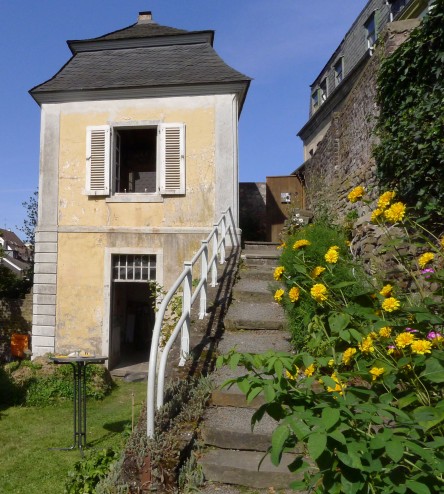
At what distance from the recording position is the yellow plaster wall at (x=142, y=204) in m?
9.70

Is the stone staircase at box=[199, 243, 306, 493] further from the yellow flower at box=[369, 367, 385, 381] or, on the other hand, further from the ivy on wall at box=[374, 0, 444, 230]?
the ivy on wall at box=[374, 0, 444, 230]

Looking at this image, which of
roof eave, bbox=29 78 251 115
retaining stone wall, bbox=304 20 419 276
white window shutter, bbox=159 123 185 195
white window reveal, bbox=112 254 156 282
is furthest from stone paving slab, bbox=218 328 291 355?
roof eave, bbox=29 78 251 115

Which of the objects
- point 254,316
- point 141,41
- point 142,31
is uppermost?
point 142,31

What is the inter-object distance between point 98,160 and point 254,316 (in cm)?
591

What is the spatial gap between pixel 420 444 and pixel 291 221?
9028mm

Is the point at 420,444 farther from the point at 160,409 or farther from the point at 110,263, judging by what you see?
the point at 110,263

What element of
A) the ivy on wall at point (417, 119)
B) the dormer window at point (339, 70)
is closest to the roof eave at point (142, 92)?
the ivy on wall at point (417, 119)

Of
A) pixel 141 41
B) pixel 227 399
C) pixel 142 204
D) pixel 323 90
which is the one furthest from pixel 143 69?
pixel 323 90

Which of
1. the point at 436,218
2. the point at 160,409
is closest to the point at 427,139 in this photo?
the point at 436,218

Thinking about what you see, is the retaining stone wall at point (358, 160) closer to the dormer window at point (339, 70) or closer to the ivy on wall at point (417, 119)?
the ivy on wall at point (417, 119)

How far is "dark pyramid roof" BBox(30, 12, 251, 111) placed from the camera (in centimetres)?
992

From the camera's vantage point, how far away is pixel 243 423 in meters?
3.65

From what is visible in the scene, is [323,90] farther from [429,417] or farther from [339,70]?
[429,417]

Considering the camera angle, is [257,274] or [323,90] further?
[323,90]
